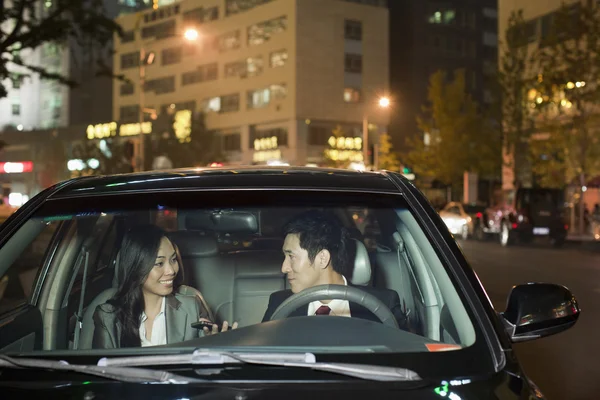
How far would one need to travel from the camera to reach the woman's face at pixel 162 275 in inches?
126

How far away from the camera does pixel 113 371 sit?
233 cm

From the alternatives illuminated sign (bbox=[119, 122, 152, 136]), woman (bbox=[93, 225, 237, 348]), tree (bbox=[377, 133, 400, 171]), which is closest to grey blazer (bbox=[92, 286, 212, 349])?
woman (bbox=[93, 225, 237, 348])

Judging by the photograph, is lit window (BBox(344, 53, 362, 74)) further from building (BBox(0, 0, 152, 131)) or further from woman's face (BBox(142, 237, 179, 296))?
woman's face (BBox(142, 237, 179, 296))

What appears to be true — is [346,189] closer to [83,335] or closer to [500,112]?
[83,335]

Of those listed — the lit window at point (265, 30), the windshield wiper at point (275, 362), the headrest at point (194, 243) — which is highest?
the lit window at point (265, 30)

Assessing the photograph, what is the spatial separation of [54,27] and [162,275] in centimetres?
1609

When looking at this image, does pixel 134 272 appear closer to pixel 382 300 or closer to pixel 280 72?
pixel 382 300

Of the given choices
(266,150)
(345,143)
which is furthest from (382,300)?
(266,150)

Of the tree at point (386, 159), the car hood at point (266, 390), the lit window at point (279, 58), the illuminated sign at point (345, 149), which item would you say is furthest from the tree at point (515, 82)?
the car hood at point (266, 390)

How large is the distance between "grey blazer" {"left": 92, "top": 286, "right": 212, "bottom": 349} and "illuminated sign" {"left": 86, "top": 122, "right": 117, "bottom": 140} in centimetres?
9268

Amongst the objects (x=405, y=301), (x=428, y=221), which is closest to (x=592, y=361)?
(x=405, y=301)

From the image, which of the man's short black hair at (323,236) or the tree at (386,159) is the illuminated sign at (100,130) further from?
the man's short black hair at (323,236)

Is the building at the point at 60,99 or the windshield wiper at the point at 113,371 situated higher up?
the building at the point at 60,99

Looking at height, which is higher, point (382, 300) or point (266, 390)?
point (382, 300)
